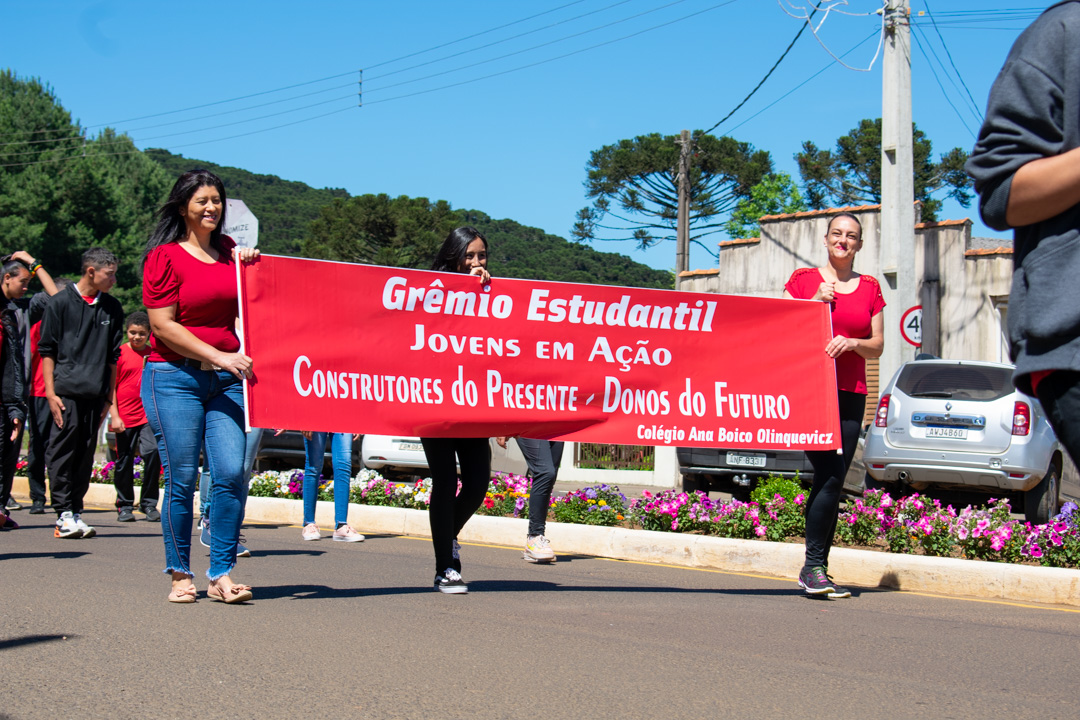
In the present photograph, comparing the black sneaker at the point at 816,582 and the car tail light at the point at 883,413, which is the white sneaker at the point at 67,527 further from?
the car tail light at the point at 883,413

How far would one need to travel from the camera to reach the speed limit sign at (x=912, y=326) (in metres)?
17.0

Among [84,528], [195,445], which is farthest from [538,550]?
[84,528]

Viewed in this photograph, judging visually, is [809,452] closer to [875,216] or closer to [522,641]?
[522,641]

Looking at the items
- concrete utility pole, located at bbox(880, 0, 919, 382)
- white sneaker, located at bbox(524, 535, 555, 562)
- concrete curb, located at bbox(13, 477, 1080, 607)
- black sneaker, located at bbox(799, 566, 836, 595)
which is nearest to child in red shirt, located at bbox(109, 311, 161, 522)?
concrete curb, located at bbox(13, 477, 1080, 607)

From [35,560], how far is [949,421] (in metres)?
8.55

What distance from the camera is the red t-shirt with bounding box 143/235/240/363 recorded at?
16.7 feet

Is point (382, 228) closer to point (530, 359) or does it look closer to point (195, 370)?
point (530, 359)

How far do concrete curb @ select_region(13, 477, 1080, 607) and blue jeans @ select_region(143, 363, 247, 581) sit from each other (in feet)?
11.4

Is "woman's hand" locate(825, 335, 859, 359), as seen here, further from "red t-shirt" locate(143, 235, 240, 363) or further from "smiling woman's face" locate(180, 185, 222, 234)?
"smiling woman's face" locate(180, 185, 222, 234)

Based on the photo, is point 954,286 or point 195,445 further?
point 954,286

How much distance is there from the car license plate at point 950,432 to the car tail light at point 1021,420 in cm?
47

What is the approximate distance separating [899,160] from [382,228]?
49.3 meters

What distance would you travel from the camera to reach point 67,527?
7.97 m

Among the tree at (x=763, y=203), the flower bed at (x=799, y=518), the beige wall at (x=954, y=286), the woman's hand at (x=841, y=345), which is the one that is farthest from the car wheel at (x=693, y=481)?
the tree at (x=763, y=203)
